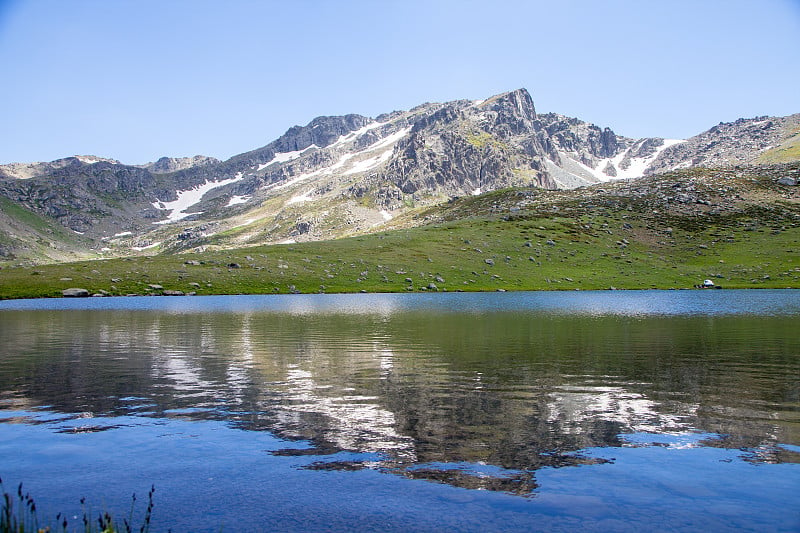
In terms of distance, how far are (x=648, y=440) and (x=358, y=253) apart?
139m

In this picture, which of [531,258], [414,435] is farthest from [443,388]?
[531,258]

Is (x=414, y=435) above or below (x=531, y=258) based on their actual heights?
below

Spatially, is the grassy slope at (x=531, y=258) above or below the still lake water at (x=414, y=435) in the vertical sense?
above

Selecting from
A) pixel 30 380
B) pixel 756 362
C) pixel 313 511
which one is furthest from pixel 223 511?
pixel 756 362

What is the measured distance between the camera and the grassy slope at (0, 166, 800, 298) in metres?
126

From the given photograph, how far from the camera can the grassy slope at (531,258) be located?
126 m

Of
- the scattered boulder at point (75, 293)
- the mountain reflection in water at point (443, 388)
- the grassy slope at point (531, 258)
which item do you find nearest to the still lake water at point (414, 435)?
the mountain reflection in water at point (443, 388)

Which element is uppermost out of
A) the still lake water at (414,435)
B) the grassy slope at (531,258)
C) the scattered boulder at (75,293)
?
the grassy slope at (531,258)

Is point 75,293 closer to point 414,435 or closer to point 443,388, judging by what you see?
point 443,388

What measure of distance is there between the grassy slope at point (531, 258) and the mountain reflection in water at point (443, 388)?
81851mm

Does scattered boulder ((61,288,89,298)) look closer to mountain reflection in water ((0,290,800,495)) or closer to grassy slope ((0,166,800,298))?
grassy slope ((0,166,800,298))

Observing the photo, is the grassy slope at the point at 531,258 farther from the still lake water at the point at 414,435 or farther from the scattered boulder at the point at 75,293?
the still lake water at the point at 414,435

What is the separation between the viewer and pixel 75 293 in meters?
114

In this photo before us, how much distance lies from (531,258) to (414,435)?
135193mm
